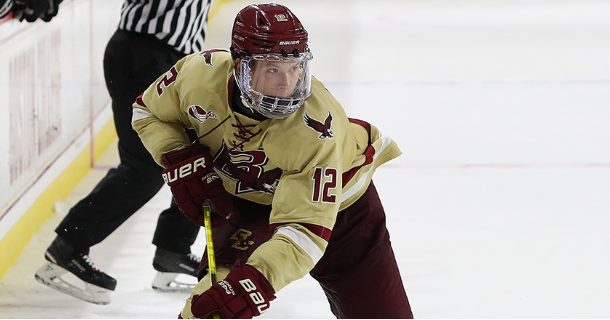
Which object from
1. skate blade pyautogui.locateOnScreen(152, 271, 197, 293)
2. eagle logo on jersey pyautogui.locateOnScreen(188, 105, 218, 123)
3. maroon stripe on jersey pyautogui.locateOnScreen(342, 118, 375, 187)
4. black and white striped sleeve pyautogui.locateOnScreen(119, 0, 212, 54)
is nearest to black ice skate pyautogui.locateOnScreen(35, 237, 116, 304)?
skate blade pyautogui.locateOnScreen(152, 271, 197, 293)

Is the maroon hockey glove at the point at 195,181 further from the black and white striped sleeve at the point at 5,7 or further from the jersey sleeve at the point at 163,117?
the black and white striped sleeve at the point at 5,7

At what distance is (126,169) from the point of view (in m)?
2.79

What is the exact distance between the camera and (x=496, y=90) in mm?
5590

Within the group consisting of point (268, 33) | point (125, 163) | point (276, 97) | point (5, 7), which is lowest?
point (125, 163)

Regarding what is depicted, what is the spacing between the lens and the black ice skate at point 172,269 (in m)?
2.88

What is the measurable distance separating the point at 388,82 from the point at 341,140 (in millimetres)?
4020

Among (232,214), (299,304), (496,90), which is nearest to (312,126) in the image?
(232,214)

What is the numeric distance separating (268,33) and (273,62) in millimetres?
61

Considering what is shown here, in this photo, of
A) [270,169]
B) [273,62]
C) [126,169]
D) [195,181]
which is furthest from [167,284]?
[273,62]

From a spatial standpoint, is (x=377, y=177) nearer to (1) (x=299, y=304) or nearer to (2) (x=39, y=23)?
(1) (x=299, y=304)

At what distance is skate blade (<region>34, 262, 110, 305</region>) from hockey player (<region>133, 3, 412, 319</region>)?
0.88 meters

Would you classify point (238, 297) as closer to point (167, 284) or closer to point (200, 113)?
point (200, 113)

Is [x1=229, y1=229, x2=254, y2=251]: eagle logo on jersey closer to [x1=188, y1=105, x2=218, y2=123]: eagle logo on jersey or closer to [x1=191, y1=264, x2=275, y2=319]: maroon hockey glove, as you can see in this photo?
[x1=188, y1=105, x2=218, y2=123]: eagle logo on jersey

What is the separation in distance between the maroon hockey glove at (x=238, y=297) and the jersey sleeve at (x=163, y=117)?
554 millimetres
